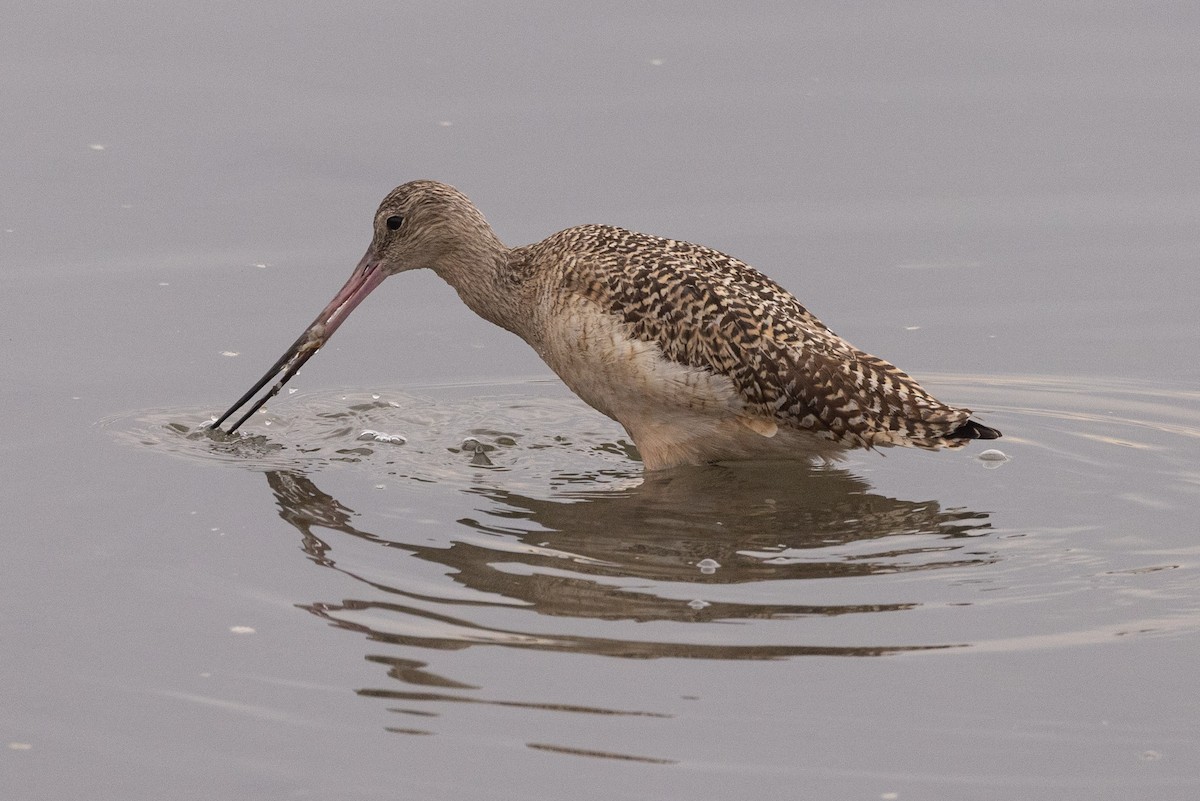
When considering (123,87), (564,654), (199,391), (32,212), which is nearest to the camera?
(564,654)

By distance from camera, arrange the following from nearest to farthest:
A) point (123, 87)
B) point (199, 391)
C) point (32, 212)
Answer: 1. point (199, 391)
2. point (32, 212)
3. point (123, 87)

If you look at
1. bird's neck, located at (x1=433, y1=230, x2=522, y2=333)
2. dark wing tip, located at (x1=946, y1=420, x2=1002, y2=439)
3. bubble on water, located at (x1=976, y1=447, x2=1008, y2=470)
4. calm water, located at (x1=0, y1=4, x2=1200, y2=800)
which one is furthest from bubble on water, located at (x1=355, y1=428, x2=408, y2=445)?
bubble on water, located at (x1=976, y1=447, x2=1008, y2=470)

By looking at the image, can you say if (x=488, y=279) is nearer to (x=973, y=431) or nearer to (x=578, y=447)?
(x=578, y=447)

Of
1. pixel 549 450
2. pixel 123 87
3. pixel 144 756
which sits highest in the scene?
pixel 123 87

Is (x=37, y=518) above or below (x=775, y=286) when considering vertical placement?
below

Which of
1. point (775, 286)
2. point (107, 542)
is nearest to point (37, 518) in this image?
point (107, 542)

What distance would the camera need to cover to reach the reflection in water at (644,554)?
679 centimetres

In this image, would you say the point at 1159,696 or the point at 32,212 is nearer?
the point at 1159,696

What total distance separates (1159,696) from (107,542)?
13.4ft

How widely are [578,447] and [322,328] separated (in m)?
1.44

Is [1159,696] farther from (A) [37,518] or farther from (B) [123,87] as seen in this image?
(B) [123,87]

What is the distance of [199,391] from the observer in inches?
384

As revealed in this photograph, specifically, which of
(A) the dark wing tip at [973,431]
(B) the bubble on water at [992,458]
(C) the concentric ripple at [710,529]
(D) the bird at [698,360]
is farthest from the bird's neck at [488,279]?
(B) the bubble on water at [992,458]

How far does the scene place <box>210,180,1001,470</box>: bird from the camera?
8.66m
